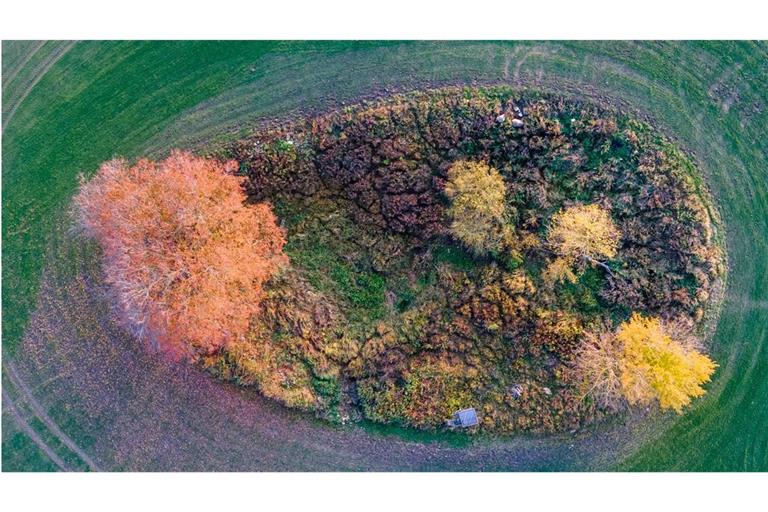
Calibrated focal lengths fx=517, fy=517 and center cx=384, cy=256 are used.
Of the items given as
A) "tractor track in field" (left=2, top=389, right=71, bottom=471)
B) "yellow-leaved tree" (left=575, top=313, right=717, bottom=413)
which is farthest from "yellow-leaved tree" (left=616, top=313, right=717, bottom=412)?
"tractor track in field" (left=2, top=389, right=71, bottom=471)

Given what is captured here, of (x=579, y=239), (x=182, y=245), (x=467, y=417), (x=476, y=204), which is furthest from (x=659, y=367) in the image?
(x=182, y=245)

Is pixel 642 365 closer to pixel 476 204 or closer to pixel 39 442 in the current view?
pixel 476 204

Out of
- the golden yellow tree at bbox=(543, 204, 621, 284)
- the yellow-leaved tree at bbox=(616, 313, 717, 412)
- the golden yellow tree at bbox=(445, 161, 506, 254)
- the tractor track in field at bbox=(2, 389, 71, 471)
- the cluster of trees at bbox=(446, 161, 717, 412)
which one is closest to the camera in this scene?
the yellow-leaved tree at bbox=(616, 313, 717, 412)

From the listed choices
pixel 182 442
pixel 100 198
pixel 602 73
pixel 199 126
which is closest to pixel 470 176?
pixel 602 73

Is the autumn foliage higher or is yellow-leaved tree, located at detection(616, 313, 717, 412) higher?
the autumn foliage

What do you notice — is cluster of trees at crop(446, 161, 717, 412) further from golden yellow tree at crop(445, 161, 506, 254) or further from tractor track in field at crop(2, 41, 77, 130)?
tractor track in field at crop(2, 41, 77, 130)

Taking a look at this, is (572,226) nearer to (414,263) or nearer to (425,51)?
(414,263)

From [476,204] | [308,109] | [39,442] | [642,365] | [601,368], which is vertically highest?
[308,109]
